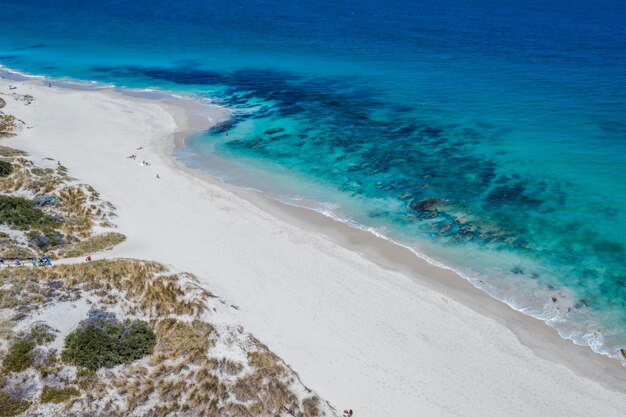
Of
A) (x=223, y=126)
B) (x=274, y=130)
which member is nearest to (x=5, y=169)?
(x=223, y=126)

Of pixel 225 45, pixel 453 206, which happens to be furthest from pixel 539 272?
pixel 225 45

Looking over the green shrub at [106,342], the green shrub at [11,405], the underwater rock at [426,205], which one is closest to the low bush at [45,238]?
the green shrub at [106,342]

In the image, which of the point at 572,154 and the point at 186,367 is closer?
the point at 186,367

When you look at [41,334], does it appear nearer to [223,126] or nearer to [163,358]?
[163,358]

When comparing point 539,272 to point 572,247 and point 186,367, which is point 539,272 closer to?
point 572,247

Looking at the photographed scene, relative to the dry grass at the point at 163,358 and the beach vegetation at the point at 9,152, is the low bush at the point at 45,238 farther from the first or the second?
the beach vegetation at the point at 9,152

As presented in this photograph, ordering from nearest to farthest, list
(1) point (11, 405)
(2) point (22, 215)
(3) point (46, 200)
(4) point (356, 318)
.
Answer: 1. (1) point (11, 405)
2. (4) point (356, 318)
3. (2) point (22, 215)
4. (3) point (46, 200)

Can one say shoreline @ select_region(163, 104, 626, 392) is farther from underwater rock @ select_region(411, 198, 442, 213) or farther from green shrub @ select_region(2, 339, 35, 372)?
green shrub @ select_region(2, 339, 35, 372)
